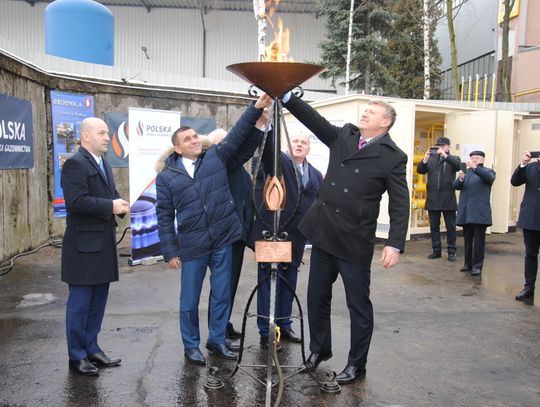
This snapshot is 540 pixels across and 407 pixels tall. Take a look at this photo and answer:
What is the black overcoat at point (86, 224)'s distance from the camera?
3.89 meters

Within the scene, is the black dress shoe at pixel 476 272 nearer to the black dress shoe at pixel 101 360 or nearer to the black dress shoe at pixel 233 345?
the black dress shoe at pixel 233 345

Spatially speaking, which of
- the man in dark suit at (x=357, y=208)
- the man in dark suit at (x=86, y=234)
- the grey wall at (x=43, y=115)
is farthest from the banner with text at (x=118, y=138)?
the man in dark suit at (x=357, y=208)

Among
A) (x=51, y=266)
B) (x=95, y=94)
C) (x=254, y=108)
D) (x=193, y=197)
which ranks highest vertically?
(x=95, y=94)

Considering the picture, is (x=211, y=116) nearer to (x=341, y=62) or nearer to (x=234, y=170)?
(x=234, y=170)

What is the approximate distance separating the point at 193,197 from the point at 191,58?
2610 cm

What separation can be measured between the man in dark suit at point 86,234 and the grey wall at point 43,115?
Result: 4261 millimetres

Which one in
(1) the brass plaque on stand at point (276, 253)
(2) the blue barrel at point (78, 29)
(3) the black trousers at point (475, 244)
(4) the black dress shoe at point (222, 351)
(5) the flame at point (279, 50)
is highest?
(2) the blue barrel at point (78, 29)

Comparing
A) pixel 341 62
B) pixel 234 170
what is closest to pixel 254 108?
pixel 234 170

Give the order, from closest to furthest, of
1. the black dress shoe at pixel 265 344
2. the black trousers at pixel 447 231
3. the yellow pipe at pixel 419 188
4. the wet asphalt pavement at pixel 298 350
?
the wet asphalt pavement at pixel 298 350
the black dress shoe at pixel 265 344
the black trousers at pixel 447 231
the yellow pipe at pixel 419 188

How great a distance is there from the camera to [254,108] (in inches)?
151

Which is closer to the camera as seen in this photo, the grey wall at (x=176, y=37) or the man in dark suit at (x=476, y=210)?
the man in dark suit at (x=476, y=210)

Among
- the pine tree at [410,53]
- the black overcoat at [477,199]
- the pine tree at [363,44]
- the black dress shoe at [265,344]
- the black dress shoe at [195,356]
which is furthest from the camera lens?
the pine tree at [410,53]

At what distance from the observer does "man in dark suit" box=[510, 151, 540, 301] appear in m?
6.36

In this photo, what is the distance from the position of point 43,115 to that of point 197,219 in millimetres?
6322
